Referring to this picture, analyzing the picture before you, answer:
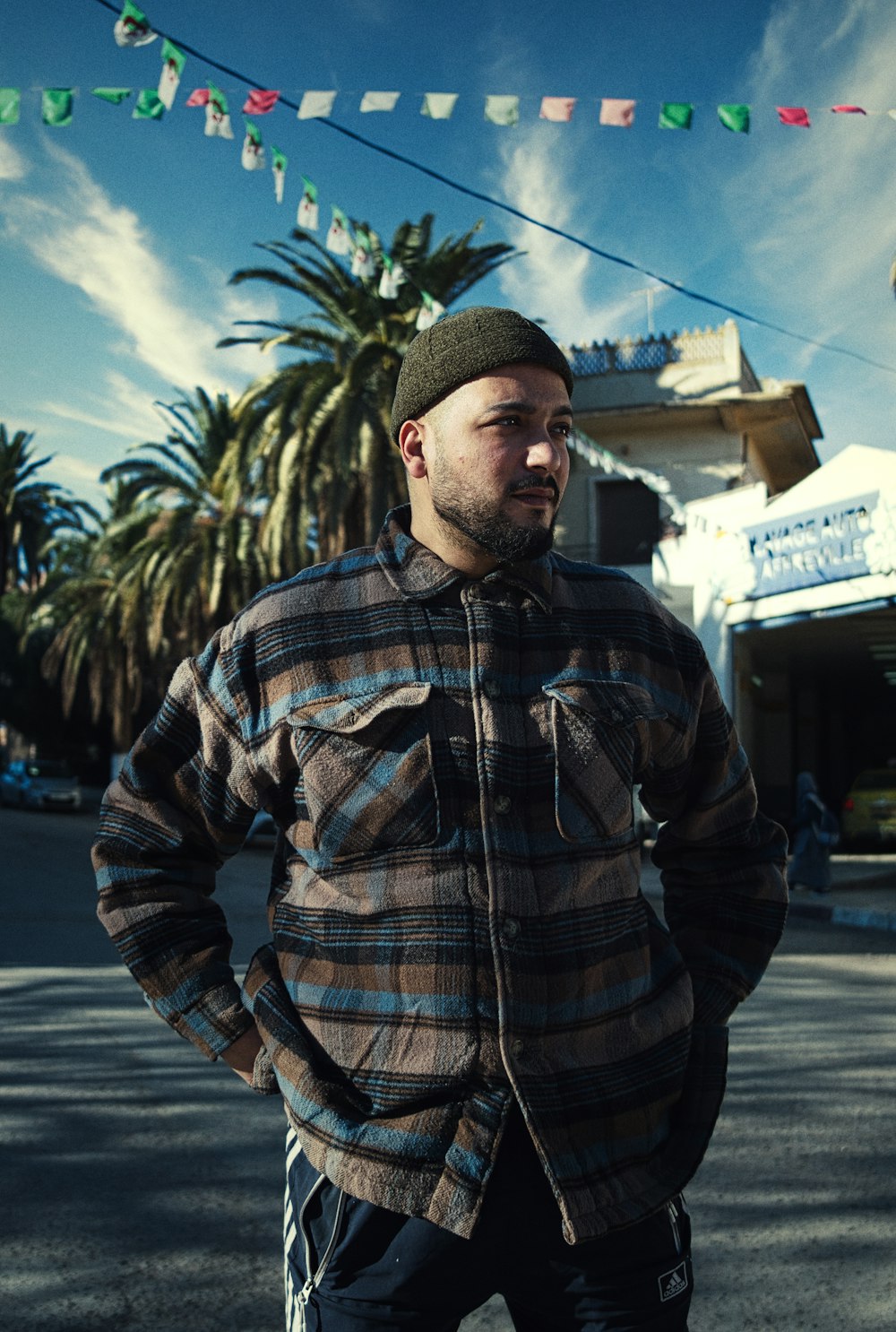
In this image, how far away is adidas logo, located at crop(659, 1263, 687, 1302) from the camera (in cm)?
150

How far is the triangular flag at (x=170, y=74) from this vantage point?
9.20 metres

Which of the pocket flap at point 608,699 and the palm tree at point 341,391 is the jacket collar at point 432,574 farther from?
the palm tree at point 341,391

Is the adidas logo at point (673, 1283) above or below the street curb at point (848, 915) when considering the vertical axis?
above

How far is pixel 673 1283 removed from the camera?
1518 millimetres

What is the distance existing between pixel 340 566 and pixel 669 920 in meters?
0.79

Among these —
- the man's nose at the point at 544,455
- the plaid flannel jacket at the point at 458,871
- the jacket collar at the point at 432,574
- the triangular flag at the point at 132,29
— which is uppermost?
the triangular flag at the point at 132,29

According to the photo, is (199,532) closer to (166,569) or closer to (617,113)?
(166,569)

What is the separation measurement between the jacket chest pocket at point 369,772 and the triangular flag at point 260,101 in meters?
9.81

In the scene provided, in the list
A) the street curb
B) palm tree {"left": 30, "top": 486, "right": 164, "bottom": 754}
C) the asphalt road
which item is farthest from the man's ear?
palm tree {"left": 30, "top": 486, "right": 164, "bottom": 754}

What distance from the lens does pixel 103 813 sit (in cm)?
177

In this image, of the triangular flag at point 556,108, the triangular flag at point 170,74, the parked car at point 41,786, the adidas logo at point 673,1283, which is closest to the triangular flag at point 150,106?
the triangular flag at point 170,74

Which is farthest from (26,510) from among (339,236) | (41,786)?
(339,236)

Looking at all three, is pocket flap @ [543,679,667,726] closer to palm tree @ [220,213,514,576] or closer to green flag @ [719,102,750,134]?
green flag @ [719,102,750,134]

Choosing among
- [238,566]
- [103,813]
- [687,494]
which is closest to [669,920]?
[103,813]
